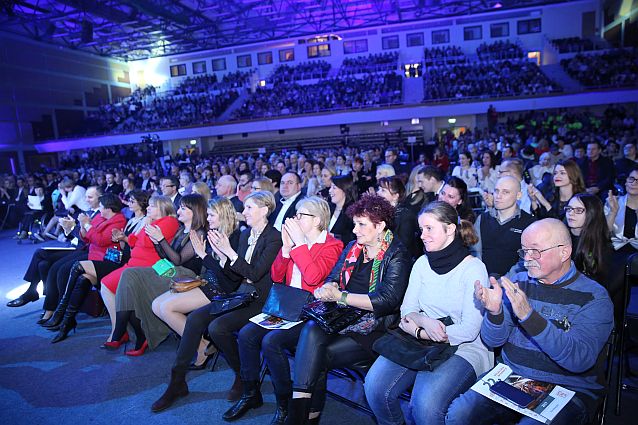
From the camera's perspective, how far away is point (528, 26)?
85.8 ft

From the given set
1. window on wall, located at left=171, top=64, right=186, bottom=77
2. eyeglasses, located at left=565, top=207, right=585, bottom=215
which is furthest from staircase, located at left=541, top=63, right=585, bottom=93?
window on wall, located at left=171, top=64, right=186, bottom=77

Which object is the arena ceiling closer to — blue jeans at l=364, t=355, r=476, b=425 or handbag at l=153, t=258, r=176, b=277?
handbag at l=153, t=258, r=176, b=277

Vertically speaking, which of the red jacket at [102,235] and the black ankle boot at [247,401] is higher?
the red jacket at [102,235]

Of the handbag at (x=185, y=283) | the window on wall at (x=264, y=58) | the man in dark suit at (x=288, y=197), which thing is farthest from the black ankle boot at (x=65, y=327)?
the window on wall at (x=264, y=58)

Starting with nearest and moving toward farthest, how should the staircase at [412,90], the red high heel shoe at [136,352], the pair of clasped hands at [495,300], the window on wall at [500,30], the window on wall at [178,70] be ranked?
1. the pair of clasped hands at [495,300]
2. the red high heel shoe at [136,352]
3. the staircase at [412,90]
4. the window on wall at [500,30]
5. the window on wall at [178,70]

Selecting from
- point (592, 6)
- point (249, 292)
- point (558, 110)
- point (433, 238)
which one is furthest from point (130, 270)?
point (592, 6)

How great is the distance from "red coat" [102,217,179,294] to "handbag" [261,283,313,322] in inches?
68.1

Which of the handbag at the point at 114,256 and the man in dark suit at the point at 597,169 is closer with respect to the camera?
the handbag at the point at 114,256

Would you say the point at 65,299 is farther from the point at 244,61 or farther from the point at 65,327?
the point at 244,61

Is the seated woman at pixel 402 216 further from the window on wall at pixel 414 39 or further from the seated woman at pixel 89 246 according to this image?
the window on wall at pixel 414 39

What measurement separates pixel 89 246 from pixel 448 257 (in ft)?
14.1

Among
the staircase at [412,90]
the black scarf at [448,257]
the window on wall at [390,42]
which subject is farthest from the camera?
the window on wall at [390,42]

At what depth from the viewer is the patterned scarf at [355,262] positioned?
270cm

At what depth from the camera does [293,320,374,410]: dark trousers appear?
2.54 meters
